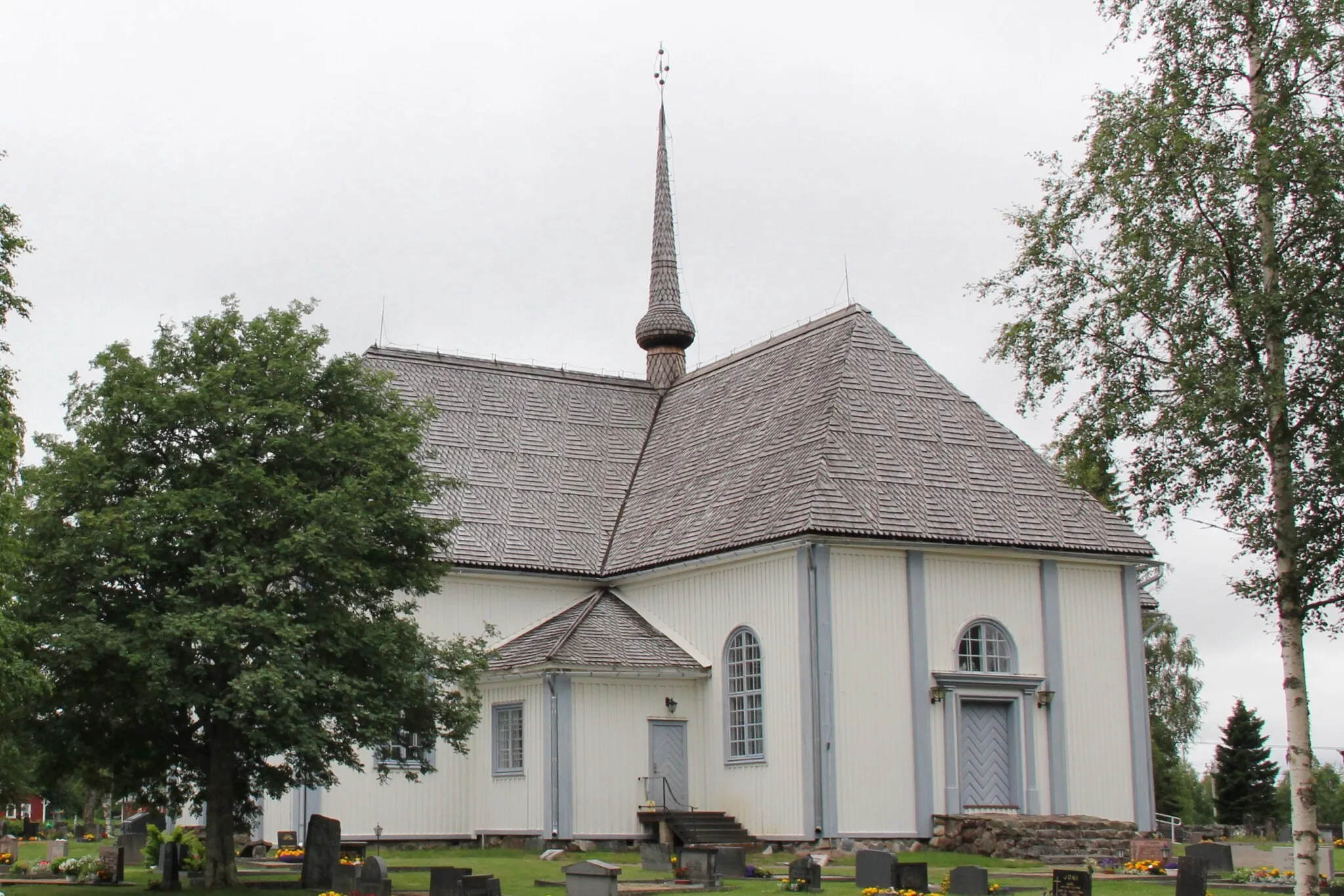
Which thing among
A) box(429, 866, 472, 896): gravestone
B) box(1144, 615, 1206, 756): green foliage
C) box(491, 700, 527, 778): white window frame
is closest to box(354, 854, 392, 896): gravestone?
box(429, 866, 472, 896): gravestone

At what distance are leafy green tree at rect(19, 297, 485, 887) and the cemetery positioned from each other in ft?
4.76

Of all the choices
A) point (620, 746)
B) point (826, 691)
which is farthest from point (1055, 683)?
point (620, 746)

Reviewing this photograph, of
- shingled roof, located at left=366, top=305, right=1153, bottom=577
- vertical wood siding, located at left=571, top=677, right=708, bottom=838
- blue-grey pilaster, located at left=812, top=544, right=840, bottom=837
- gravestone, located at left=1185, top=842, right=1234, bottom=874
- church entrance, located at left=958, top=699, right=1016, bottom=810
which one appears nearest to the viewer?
gravestone, located at left=1185, top=842, right=1234, bottom=874

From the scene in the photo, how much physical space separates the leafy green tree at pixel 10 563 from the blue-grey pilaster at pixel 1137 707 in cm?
2001

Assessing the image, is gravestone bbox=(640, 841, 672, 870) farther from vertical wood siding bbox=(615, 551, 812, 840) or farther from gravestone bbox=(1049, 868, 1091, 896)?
gravestone bbox=(1049, 868, 1091, 896)

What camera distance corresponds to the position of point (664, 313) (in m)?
44.2

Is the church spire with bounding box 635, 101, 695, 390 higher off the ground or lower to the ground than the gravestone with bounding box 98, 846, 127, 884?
higher

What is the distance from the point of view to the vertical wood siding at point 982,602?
2994 cm

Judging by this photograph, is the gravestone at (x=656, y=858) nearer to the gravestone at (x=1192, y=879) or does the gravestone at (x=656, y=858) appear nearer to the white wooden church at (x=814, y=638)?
the white wooden church at (x=814, y=638)

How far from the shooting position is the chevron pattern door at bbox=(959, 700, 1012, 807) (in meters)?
29.7

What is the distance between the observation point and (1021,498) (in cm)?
3164

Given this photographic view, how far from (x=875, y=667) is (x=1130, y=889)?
8.42m

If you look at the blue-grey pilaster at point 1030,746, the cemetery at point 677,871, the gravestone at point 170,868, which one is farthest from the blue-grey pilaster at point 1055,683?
the gravestone at point 170,868

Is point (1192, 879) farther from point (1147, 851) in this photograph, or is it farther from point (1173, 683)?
point (1173, 683)
